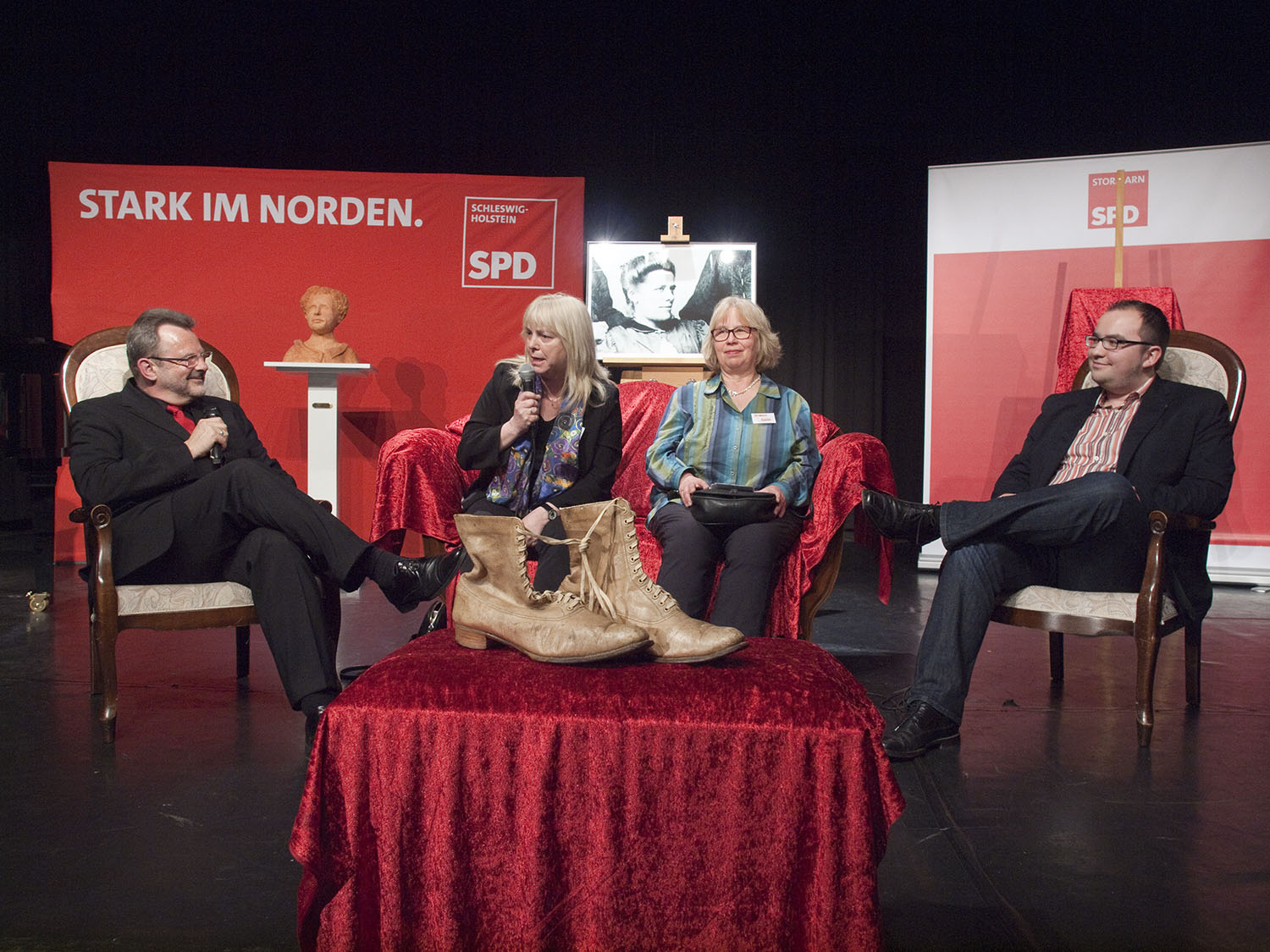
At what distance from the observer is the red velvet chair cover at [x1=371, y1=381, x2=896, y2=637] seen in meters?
2.71

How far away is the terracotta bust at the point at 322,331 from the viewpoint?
4973 millimetres

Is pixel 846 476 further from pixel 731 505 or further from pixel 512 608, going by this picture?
pixel 512 608

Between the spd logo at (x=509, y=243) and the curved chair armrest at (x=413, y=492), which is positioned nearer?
the curved chair armrest at (x=413, y=492)

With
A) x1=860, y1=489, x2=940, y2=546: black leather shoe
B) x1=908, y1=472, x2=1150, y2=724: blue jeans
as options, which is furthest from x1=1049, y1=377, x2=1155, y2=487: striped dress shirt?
x1=860, y1=489, x2=940, y2=546: black leather shoe

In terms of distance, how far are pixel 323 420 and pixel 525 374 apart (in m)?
2.50

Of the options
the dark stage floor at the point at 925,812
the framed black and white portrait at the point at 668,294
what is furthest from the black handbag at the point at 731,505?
the framed black and white portrait at the point at 668,294

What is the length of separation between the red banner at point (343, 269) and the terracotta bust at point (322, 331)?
0.64 m

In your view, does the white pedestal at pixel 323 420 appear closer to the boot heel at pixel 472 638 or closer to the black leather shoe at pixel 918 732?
the black leather shoe at pixel 918 732

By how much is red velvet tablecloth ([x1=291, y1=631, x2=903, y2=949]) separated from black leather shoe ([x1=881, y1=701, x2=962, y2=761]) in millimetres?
977

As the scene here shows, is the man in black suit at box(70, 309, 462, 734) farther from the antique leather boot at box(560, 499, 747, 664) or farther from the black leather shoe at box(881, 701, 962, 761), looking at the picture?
the black leather shoe at box(881, 701, 962, 761)

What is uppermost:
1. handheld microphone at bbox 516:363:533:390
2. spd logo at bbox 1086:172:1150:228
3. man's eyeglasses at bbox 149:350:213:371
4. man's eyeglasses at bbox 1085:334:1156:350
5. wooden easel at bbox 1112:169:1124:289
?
spd logo at bbox 1086:172:1150:228

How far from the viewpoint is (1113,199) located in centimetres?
494

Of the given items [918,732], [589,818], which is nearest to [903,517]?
[918,732]

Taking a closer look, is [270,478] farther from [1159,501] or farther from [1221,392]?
[1221,392]
